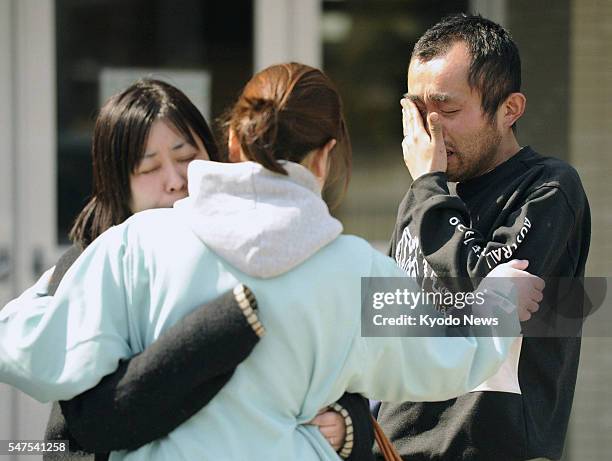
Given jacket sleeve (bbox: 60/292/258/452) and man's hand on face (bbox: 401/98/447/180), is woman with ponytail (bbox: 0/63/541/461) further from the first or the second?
man's hand on face (bbox: 401/98/447/180)

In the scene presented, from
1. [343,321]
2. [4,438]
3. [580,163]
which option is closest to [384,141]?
[580,163]

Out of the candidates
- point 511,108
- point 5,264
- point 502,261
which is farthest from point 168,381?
point 5,264

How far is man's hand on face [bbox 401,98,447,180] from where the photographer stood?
218 cm

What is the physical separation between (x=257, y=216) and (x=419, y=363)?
41 centimetres

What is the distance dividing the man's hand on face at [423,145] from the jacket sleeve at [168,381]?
67 cm

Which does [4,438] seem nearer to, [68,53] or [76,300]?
[68,53]

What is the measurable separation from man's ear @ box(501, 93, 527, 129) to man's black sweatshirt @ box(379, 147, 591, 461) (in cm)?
9

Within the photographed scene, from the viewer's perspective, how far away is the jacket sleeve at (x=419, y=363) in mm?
1807

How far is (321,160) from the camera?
5.97 ft

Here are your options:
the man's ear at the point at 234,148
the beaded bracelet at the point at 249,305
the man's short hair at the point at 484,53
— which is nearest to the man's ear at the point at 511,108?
the man's short hair at the point at 484,53

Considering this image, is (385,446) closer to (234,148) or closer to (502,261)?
(502,261)

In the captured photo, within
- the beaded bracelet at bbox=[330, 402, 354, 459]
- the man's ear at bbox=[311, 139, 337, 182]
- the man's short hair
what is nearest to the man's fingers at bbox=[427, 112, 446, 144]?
the man's short hair

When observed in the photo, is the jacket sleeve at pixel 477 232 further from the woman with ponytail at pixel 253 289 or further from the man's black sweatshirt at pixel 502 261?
the woman with ponytail at pixel 253 289

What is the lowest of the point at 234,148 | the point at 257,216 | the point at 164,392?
the point at 164,392
